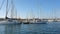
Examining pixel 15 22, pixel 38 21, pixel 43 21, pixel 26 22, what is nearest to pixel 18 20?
pixel 15 22

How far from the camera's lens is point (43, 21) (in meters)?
109

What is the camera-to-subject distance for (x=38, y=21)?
103625mm

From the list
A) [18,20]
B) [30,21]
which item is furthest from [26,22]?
[18,20]

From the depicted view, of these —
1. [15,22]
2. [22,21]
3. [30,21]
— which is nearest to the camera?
[15,22]

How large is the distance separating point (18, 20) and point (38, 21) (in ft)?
67.0

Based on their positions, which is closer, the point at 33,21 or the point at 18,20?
the point at 18,20

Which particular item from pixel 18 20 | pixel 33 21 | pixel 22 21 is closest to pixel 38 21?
pixel 33 21

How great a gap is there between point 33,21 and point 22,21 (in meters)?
10.8

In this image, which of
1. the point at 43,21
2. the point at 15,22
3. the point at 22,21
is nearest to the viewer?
the point at 15,22

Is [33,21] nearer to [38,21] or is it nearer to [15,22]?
[38,21]

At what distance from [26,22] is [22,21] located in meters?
4.62

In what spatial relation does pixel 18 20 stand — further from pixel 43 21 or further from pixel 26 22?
pixel 43 21

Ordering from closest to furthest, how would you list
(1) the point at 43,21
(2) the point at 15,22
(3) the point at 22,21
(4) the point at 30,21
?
(2) the point at 15,22
(3) the point at 22,21
(4) the point at 30,21
(1) the point at 43,21

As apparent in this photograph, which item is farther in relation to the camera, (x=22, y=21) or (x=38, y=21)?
(x=38, y=21)
